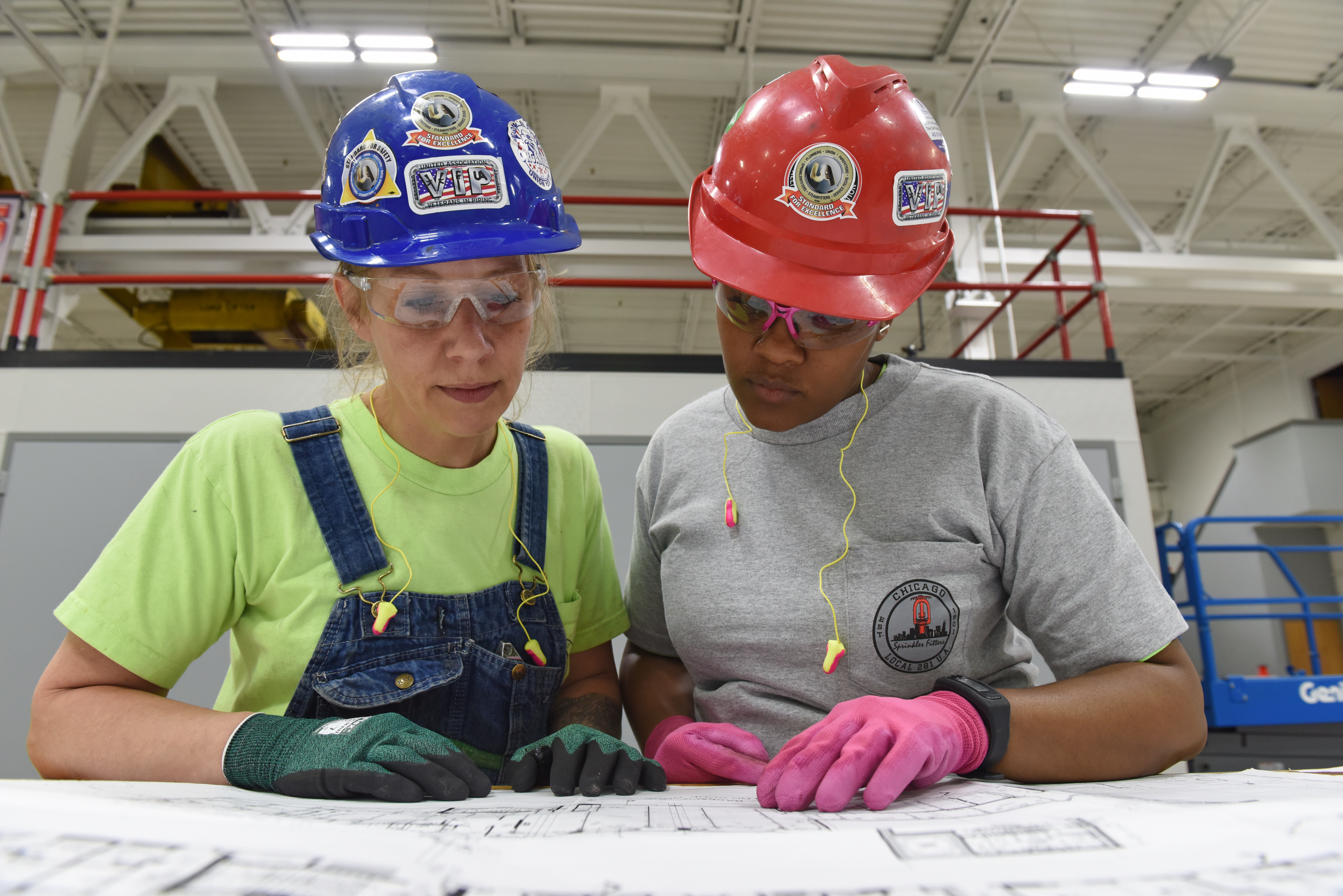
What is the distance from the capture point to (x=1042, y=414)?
124cm

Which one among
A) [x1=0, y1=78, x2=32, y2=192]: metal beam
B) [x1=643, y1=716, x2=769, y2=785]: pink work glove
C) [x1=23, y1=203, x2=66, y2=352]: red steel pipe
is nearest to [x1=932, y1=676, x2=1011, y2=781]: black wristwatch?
[x1=643, y1=716, x2=769, y2=785]: pink work glove

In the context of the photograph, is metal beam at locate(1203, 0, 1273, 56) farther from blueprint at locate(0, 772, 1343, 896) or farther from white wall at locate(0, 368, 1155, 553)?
blueprint at locate(0, 772, 1343, 896)

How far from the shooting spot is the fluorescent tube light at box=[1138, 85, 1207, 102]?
6.61 metres

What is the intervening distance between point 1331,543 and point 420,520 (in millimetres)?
12554

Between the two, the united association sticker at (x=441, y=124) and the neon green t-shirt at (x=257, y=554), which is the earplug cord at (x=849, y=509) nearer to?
the neon green t-shirt at (x=257, y=554)

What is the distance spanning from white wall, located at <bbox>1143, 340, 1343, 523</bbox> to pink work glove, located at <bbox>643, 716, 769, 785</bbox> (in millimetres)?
12917

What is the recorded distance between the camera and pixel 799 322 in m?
1.17

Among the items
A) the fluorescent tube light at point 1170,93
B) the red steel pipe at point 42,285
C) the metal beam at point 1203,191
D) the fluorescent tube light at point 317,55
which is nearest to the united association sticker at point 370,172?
the red steel pipe at point 42,285

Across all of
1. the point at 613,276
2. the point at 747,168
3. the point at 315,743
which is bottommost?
the point at 315,743

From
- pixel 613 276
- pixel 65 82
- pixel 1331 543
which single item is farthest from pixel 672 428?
pixel 1331 543

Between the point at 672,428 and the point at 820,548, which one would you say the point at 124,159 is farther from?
the point at 820,548

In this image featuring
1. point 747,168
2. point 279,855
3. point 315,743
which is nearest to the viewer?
point 279,855

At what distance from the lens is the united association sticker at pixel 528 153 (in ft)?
4.00

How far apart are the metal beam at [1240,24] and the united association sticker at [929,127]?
7196 mm
